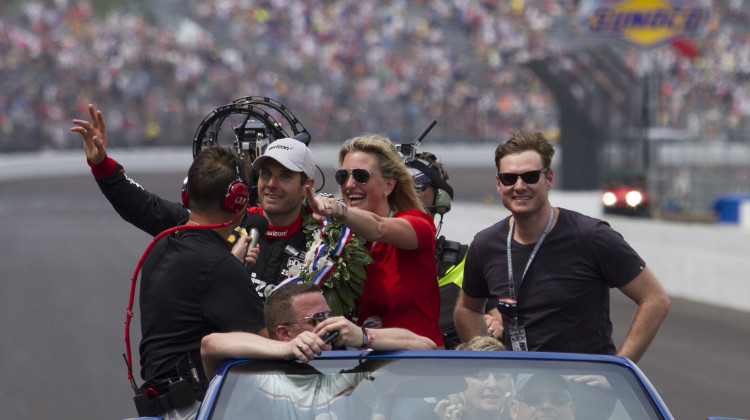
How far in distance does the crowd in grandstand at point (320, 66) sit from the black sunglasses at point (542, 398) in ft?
116

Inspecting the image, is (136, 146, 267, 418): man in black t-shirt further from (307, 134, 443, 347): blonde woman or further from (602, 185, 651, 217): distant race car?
(602, 185, 651, 217): distant race car

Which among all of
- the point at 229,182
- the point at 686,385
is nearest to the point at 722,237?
the point at 686,385

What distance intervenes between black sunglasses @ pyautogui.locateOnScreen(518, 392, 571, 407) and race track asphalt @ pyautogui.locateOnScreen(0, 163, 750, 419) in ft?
15.7

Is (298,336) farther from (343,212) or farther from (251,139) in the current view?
(251,139)

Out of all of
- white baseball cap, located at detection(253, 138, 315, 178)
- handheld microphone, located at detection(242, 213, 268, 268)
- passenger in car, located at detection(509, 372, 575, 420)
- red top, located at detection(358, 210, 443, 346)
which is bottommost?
passenger in car, located at detection(509, 372, 575, 420)

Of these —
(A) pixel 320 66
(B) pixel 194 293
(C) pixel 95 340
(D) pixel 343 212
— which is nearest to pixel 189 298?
(B) pixel 194 293

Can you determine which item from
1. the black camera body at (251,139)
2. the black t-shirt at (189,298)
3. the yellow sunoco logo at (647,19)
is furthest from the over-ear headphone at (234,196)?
the yellow sunoco logo at (647,19)

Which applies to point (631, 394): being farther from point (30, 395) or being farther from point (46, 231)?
point (46, 231)

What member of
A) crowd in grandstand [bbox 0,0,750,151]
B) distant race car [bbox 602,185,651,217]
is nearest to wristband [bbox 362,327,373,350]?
distant race car [bbox 602,185,651,217]

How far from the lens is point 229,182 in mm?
3920

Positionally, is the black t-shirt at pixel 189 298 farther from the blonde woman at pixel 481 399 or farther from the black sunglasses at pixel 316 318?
the blonde woman at pixel 481 399

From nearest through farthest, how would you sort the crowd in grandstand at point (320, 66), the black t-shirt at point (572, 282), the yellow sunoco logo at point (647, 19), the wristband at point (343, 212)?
the wristband at point (343, 212) < the black t-shirt at point (572, 282) < the yellow sunoco logo at point (647, 19) < the crowd in grandstand at point (320, 66)

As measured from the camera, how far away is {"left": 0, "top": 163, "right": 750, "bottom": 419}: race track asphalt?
332 inches

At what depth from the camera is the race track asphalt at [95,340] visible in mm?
8445
